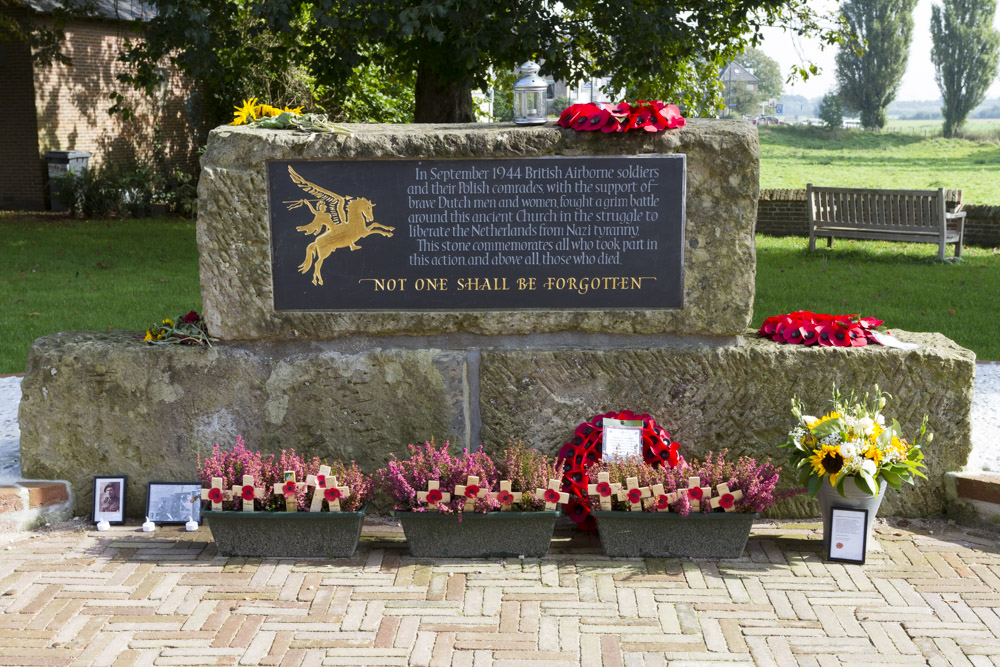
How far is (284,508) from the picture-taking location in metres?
4.30

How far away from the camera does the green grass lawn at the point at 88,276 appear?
8.48 metres

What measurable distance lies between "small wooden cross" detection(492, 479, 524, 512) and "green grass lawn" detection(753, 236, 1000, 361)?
4813mm

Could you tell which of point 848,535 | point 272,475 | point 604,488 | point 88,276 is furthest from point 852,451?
point 88,276

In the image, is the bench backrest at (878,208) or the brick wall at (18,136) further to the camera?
the brick wall at (18,136)

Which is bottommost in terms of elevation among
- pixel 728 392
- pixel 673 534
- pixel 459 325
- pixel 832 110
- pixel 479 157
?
pixel 673 534

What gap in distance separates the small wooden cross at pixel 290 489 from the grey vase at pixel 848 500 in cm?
232

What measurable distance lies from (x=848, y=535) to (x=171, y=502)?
3165mm

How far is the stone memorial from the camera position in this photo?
15.0ft

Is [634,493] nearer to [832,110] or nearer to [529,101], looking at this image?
[529,101]

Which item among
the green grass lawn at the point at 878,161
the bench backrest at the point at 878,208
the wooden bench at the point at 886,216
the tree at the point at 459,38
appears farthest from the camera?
the green grass lawn at the point at 878,161

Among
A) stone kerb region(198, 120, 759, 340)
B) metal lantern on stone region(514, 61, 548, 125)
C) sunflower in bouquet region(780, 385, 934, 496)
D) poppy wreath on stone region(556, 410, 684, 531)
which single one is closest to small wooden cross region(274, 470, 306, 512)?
stone kerb region(198, 120, 759, 340)

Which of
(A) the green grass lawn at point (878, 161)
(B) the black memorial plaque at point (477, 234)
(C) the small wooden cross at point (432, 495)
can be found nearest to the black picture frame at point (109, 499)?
(B) the black memorial plaque at point (477, 234)

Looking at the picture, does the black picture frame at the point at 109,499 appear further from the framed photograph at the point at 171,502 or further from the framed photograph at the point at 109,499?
the framed photograph at the point at 171,502

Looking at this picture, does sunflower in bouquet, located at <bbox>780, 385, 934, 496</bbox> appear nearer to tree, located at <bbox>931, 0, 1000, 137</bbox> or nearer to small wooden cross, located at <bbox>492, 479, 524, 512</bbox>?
small wooden cross, located at <bbox>492, 479, 524, 512</bbox>
